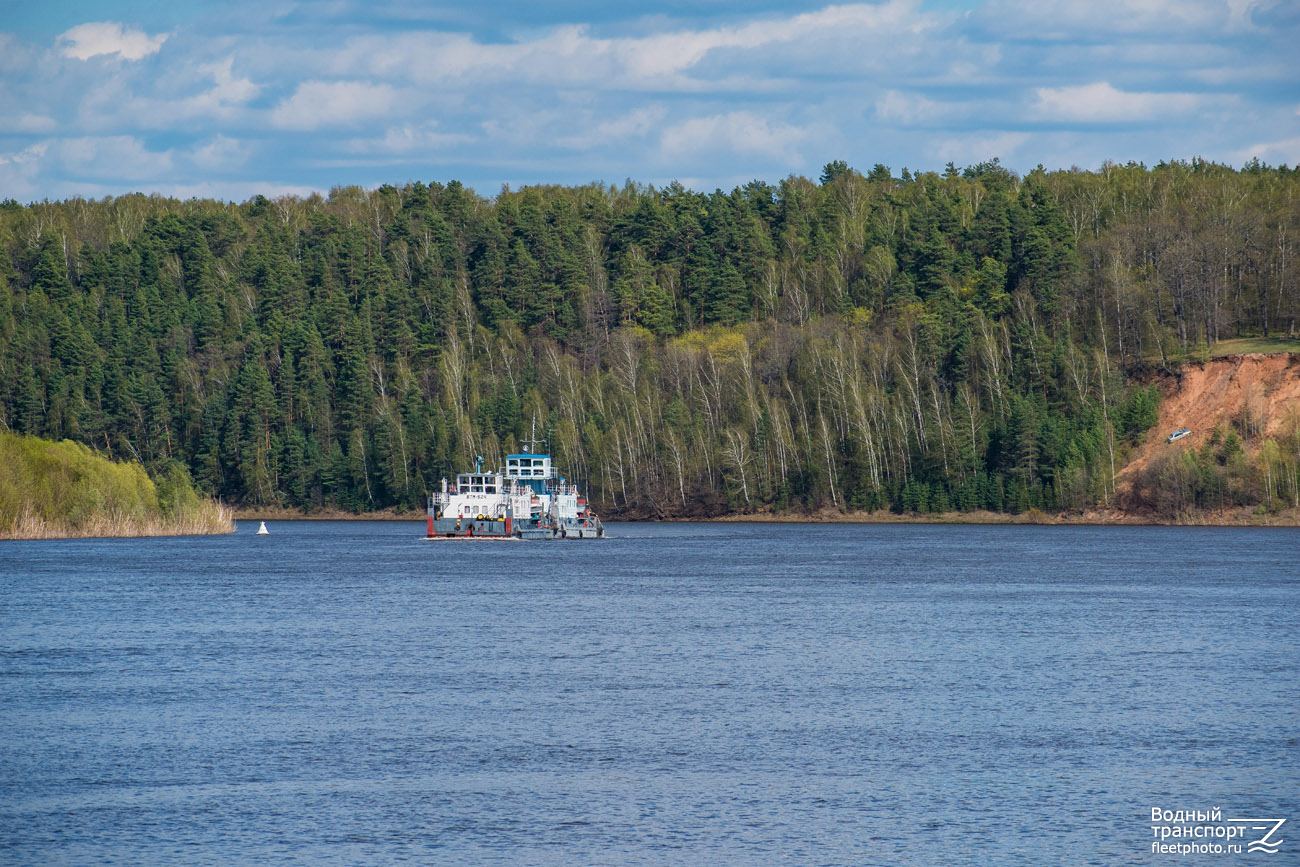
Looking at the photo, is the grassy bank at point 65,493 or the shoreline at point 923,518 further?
the shoreline at point 923,518

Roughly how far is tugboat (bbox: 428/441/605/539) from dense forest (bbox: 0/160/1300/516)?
30151 millimetres

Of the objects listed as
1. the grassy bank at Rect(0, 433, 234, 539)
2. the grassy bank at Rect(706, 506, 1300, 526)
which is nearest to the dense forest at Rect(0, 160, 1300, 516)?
the grassy bank at Rect(706, 506, 1300, 526)

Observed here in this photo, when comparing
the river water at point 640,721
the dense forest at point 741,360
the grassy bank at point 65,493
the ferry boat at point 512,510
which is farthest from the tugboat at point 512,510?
the river water at point 640,721

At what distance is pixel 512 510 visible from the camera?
120m

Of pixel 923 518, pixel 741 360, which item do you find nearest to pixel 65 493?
pixel 741 360

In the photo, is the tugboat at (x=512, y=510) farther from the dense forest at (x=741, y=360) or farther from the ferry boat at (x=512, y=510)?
the dense forest at (x=741, y=360)

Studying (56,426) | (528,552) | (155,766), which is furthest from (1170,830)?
(56,426)

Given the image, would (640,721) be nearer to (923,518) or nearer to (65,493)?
(65,493)

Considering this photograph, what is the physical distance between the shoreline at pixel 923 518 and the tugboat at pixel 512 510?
35021 millimetres

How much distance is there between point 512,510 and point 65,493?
3636 cm

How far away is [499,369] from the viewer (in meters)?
180

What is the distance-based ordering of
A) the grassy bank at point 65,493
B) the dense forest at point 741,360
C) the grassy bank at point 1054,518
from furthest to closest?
1. the dense forest at point 741,360
2. the grassy bank at point 1054,518
3. the grassy bank at point 65,493

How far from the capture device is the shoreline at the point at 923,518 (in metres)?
126

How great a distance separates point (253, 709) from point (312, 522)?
144 metres
